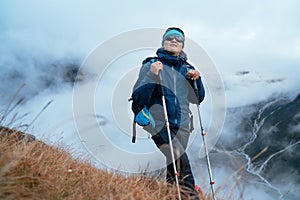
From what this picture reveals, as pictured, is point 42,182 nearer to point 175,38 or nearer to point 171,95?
point 171,95

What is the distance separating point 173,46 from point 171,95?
2.92 feet

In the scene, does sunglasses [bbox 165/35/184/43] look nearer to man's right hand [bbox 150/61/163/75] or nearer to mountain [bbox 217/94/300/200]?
man's right hand [bbox 150/61/163/75]

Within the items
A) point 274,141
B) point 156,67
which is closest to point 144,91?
point 156,67

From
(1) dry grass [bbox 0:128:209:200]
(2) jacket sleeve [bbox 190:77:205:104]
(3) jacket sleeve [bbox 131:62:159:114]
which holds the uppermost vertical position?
(2) jacket sleeve [bbox 190:77:205:104]

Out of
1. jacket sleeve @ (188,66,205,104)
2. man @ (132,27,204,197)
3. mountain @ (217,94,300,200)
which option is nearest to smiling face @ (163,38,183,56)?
man @ (132,27,204,197)

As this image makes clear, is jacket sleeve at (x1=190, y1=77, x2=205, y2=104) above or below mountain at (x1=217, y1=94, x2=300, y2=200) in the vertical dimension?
below

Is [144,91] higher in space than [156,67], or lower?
→ lower

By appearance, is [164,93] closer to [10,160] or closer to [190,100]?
[190,100]

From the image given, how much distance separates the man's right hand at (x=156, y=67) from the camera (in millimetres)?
4947

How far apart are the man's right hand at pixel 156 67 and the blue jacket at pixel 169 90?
0.14 metres

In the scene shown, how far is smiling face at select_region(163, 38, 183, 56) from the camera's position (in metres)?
5.46

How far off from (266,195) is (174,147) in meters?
162

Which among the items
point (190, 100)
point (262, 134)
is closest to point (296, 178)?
point (262, 134)

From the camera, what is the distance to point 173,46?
216 inches
